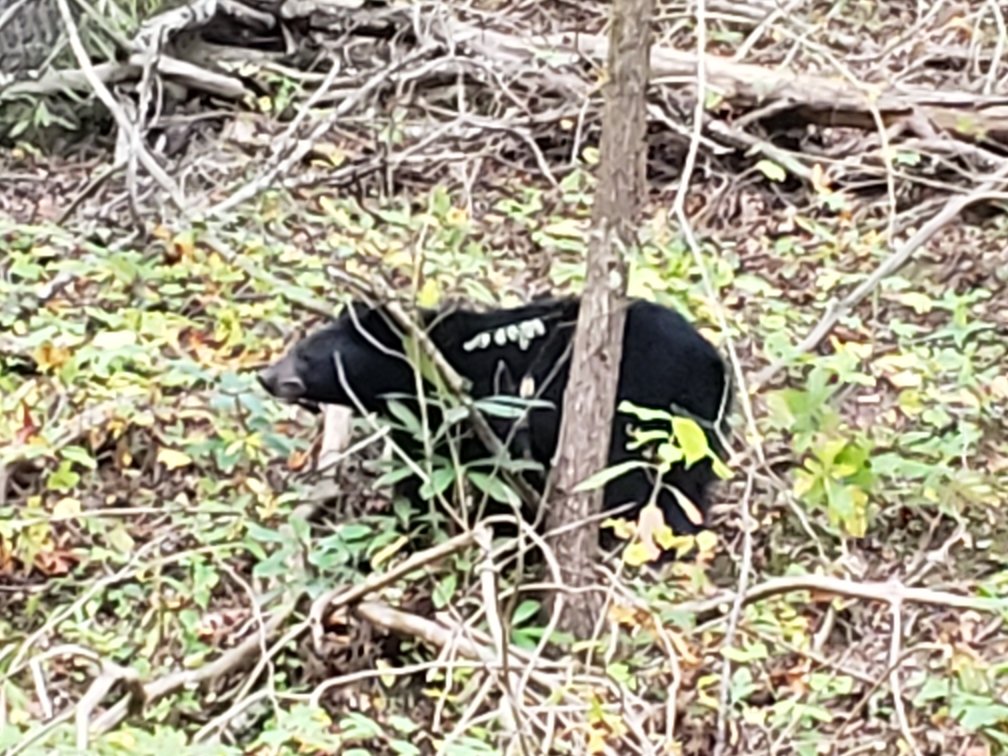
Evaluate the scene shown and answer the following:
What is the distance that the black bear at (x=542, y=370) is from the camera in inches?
193

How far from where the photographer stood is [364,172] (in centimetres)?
751

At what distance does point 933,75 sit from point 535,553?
441 cm

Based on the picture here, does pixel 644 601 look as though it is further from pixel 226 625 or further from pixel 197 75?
pixel 197 75

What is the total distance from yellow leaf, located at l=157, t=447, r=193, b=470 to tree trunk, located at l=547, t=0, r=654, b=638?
4.09 ft

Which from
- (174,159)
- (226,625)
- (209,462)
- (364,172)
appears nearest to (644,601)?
(226,625)

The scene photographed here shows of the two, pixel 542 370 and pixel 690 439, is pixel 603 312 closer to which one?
pixel 690 439

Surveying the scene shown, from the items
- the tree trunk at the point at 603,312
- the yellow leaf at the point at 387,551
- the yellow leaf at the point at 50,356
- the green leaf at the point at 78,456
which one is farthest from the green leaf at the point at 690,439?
the yellow leaf at the point at 50,356

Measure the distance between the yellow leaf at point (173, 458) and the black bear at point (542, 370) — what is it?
330 millimetres

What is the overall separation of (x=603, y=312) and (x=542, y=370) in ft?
3.20

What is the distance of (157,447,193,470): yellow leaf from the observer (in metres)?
4.95

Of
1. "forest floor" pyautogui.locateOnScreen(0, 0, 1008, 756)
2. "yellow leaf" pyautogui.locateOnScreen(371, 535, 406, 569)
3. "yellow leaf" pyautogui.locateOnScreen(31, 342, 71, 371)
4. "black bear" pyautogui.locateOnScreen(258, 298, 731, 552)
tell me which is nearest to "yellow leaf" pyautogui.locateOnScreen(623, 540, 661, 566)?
"forest floor" pyautogui.locateOnScreen(0, 0, 1008, 756)

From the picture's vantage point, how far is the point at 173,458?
498cm

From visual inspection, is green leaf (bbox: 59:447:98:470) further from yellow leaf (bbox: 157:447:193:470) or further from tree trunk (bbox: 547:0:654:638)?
tree trunk (bbox: 547:0:654:638)

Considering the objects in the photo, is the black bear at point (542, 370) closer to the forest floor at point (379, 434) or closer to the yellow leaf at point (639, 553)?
the forest floor at point (379, 434)
